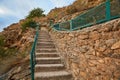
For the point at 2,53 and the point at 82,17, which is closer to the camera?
the point at 82,17

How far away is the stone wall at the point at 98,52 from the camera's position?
10.7 ft

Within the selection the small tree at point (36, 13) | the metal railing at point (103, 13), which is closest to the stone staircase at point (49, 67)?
the metal railing at point (103, 13)

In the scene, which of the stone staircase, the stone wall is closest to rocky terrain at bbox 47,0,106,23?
the stone staircase

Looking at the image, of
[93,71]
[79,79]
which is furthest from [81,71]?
[93,71]

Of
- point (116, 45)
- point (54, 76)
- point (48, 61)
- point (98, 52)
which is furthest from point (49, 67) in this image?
point (116, 45)

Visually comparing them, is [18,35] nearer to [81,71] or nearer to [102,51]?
[81,71]

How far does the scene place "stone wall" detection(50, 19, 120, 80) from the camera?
10.7 ft

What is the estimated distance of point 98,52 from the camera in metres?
3.88

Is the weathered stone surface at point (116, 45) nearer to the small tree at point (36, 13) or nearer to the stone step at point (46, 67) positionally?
the stone step at point (46, 67)

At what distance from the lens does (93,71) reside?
4.14m

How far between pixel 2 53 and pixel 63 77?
829cm

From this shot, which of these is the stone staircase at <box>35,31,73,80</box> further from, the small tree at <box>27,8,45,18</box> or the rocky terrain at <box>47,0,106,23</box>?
the small tree at <box>27,8,45,18</box>

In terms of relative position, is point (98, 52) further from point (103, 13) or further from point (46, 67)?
point (46, 67)

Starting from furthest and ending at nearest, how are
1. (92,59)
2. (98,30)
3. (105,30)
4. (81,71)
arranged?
(81,71) < (92,59) < (98,30) < (105,30)
